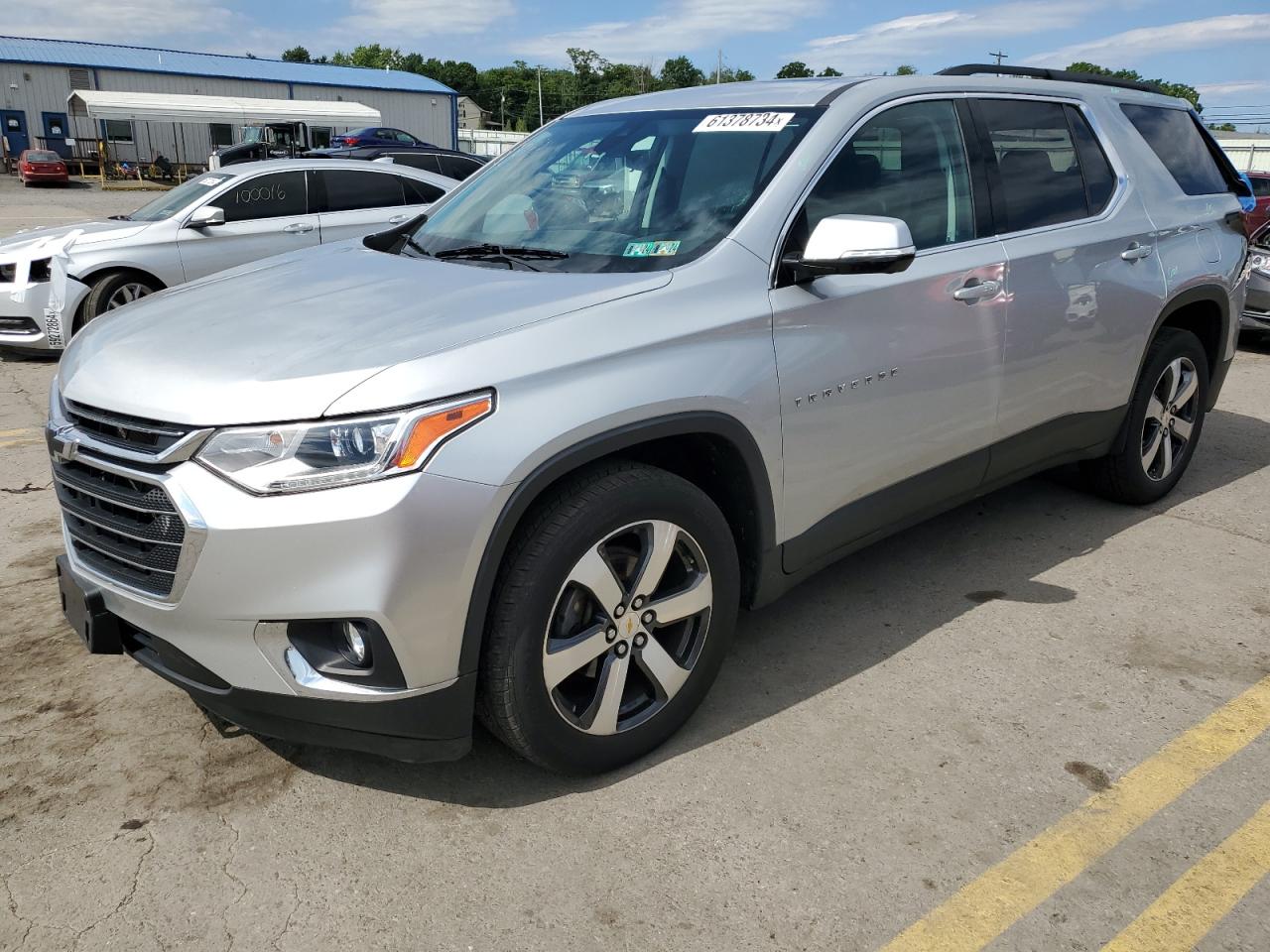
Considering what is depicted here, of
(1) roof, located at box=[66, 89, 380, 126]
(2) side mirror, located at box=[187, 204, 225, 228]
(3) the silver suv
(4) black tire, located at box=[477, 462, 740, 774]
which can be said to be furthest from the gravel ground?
(1) roof, located at box=[66, 89, 380, 126]

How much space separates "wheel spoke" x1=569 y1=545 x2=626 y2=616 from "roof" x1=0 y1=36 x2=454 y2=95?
2156 inches

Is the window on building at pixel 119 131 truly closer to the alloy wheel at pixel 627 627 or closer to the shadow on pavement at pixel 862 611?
the shadow on pavement at pixel 862 611

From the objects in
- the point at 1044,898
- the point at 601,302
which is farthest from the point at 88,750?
the point at 1044,898

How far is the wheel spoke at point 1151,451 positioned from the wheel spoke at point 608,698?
3.20 meters

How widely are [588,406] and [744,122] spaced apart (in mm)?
1366

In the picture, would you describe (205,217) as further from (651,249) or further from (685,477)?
(685,477)

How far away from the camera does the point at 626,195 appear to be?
131 inches

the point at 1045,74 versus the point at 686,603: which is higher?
the point at 1045,74

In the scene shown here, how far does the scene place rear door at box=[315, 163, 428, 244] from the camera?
30.1 ft

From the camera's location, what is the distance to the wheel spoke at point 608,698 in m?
2.74

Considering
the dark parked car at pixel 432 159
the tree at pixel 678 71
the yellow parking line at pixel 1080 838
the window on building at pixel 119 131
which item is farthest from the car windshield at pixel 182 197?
the tree at pixel 678 71

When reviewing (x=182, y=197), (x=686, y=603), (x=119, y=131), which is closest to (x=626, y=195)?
(x=686, y=603)

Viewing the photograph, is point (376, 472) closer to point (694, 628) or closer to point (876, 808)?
point (694, 628)

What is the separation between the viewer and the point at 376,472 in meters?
2.26
